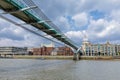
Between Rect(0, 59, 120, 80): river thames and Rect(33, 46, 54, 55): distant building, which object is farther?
Rect(33, 46, 54, 55): distant building

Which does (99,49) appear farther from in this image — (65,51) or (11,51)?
(11,51)

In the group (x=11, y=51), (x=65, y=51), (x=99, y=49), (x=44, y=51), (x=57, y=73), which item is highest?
(x=99, y=49)

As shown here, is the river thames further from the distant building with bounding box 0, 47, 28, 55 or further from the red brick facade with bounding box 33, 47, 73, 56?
the distant building with bounding box 0, 47, 28, 55

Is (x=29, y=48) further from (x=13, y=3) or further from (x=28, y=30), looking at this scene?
(x=13, y=3)

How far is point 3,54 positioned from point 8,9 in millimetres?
→ 156144

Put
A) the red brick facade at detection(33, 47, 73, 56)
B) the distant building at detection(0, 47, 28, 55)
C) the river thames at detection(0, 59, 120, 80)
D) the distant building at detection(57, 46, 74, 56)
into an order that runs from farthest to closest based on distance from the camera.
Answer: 1. the distant building at detection(0, 47, 28, 55)
2. the red brick facade at detection(33, 47, 73, 56)
3. the distant building at detection(57, 46, 74, 56)
4. the river thames at detection(0, 59, 120, 80)

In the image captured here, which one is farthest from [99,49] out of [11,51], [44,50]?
[11,51]

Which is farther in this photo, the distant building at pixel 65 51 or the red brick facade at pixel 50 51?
the red brick facade at pixel 50 51

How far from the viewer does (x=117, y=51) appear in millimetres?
165750

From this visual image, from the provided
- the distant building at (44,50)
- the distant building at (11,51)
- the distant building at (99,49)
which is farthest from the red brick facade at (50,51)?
the distant building at (11,51)

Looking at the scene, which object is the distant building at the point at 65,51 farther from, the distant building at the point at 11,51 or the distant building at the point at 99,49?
the distant building at the point at 11,51

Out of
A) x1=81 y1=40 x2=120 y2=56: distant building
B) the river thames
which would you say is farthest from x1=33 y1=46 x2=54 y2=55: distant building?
the river thames

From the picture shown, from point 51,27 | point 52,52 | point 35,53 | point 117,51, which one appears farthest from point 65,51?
point 51,27

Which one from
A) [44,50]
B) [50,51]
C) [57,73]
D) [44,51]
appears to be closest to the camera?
[57,73]
